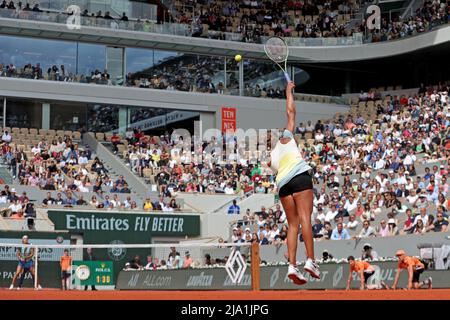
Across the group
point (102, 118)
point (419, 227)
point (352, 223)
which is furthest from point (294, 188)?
point (102, 118)

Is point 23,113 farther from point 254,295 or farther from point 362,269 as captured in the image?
point 254,295

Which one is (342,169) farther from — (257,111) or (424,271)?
(424,271)

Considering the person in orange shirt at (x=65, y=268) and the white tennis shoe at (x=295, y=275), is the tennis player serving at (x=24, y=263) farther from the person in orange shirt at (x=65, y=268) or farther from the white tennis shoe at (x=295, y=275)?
the white tennis shoe at (x=295, y=275)

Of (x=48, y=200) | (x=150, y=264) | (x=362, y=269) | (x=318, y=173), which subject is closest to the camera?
(x=362, y=269)

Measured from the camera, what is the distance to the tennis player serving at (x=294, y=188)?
8.63 metres

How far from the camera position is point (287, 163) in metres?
8.68

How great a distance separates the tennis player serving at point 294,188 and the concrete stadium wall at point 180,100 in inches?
1264

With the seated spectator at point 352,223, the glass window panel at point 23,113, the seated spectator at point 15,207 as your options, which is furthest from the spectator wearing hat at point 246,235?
the glass window panel at point 23,113

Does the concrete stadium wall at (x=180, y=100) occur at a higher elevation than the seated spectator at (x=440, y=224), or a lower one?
higher

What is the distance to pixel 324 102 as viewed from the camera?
46.3 metres

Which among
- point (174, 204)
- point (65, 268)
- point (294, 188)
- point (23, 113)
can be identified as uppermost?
point (23, 113)

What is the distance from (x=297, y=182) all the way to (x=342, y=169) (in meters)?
23.8

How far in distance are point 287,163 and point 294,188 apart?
0.26 m
